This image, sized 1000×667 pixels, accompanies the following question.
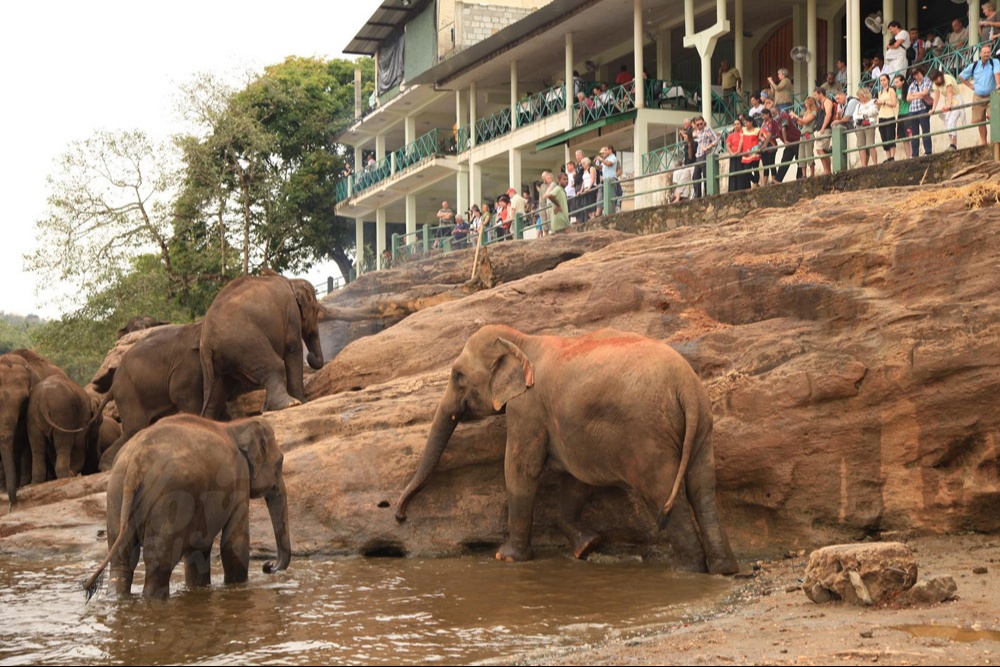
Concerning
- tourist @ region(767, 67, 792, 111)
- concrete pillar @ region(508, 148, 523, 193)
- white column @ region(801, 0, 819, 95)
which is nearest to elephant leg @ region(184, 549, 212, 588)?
tourist @ region(767, 67, 792, 111)

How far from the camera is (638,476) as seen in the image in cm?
1024

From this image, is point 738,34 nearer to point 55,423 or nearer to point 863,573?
point 55,423

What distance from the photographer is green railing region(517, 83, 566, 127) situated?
34594 mm

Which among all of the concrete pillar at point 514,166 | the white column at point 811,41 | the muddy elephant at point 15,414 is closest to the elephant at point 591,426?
the muddy elephant at point 15,414

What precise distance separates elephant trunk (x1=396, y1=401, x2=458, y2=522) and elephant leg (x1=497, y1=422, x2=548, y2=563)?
0.82m

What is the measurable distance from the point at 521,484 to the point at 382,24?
3833 centimetres

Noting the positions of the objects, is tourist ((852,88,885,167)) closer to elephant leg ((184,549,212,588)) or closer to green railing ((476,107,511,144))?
elephant leg ((184,549,212,588))

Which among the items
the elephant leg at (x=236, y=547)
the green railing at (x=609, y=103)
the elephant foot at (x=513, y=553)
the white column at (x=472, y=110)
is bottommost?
the elephant foot at (x=513, y=553)

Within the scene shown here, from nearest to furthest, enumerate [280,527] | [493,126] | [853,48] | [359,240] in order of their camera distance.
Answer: [280,527]
[853,48]
[493,126]
[359,240]

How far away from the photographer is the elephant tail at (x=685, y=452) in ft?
32.1

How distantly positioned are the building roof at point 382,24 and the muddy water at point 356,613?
1424 inches

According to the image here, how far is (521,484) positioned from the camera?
36.6 ft

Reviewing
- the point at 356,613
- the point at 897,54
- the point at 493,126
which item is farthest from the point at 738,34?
the point at 356,613

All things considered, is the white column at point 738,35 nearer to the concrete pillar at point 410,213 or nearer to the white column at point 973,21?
the white column at point 973,21
